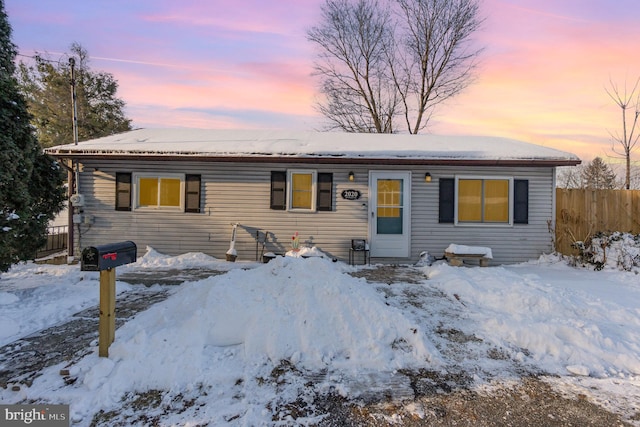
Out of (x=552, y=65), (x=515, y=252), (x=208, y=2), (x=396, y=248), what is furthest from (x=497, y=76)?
(x=208, y=2)

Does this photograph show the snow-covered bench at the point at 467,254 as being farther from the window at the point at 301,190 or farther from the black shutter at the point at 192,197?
the black shutter at the point at 192,197

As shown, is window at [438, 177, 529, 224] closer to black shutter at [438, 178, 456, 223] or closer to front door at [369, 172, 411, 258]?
black shutter at [438, 178, 456, 223]

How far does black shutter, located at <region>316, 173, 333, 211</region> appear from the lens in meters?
8.90

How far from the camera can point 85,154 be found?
855 centimetres

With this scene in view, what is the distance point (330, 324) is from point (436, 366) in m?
1.09

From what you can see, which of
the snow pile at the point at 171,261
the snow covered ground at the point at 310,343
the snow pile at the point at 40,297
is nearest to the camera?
the snow covered ground at the point at 310,343

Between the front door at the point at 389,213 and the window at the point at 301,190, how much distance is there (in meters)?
1.15

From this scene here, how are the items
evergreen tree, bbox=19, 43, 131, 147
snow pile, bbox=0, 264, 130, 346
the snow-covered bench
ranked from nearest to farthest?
snow pile, bbox=0, 264, 130, 346
the snow-covered bench
evergreen tree, bbox=19, 43, 131, 147

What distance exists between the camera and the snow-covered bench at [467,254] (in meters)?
8.28

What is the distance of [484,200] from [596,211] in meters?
3.06

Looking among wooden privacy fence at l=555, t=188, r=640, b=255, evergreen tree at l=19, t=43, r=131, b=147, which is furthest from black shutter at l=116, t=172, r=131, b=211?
evergreen tree at l=19, t=43, r=131, b=147

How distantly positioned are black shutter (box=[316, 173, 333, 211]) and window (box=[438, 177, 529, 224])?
2.79 m

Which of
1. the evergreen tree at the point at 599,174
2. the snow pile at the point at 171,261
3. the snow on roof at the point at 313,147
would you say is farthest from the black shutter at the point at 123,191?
the evergreen tree at the point at 599,174

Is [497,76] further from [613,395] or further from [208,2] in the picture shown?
[613,395]
